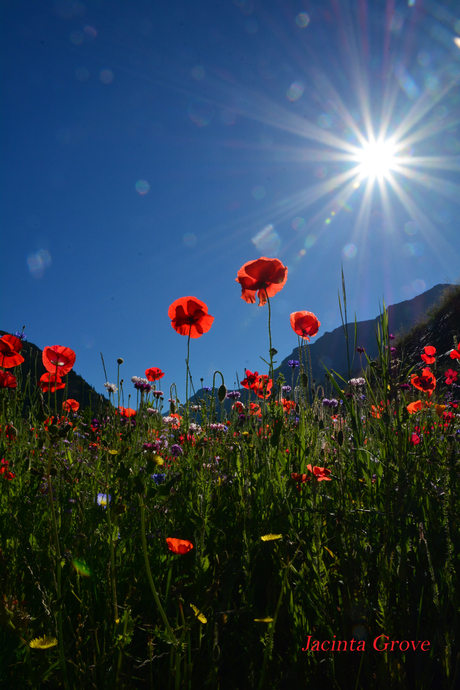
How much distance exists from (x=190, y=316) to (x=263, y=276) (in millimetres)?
571

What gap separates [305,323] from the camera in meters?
2.29

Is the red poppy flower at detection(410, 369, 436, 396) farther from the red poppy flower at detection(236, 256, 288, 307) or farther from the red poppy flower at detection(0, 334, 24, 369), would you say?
the red poppy flower at detection(0, 334, 24, 369)

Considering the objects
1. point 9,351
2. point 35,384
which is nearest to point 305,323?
point 9,351

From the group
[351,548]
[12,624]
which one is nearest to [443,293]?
[351,548]

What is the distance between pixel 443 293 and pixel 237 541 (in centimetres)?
1572

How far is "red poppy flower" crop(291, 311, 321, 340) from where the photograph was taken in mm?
2260

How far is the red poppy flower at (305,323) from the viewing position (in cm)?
226

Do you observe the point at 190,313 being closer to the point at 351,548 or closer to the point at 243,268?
the point at 243,268

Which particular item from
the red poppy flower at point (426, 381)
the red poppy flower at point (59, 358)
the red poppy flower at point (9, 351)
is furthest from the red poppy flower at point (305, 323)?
the red poppy flower at point (9, 351)

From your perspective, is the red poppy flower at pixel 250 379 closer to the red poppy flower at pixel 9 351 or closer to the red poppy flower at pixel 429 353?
the red poppy flower at pixel 429 353

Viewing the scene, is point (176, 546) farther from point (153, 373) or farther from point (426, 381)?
point (426, 381)

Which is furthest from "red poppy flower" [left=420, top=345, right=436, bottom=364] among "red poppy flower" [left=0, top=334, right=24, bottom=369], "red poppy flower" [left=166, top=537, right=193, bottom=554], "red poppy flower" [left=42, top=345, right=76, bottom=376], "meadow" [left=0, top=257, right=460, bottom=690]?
"red poppy flower" [left=0, top=334, right=24, bottom=369]

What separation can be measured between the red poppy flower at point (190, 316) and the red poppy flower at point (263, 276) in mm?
316

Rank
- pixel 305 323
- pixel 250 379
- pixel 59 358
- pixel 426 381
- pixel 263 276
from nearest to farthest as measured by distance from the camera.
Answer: pixel 59 358, pixel 263 276, pixel 305 323, pixel 250 379, pixel 426 381
